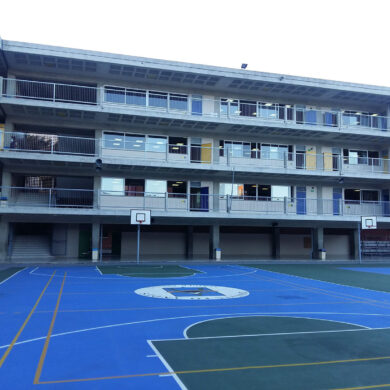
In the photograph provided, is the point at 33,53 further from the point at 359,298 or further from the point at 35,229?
the point at 359,298

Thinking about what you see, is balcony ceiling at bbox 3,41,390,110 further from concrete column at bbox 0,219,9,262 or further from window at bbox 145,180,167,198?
concrete column at bbox 0,219,9,262

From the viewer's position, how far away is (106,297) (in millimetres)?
13008

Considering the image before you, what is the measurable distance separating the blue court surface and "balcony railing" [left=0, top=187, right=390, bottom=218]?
39.5 ft

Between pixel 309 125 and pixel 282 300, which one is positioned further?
pixel 309 125

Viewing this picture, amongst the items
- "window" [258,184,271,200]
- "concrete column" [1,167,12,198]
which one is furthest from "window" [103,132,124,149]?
"window" [258,184,271,200]

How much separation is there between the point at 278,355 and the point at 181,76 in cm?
2391

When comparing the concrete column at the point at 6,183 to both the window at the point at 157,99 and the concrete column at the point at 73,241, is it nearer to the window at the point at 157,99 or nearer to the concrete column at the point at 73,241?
the concrete column at the point at 73,241

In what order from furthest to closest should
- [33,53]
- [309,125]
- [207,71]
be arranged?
[309,125], [207,71], [33,53]

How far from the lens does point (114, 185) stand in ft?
92.2

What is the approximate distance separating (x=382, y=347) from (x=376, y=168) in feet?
91.7

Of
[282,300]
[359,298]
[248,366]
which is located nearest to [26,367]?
[248,366]

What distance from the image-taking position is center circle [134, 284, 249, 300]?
44.0 feet

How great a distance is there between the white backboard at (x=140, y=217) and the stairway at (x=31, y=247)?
7.29 meters

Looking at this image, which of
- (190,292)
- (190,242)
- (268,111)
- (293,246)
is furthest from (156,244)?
(190,292)
